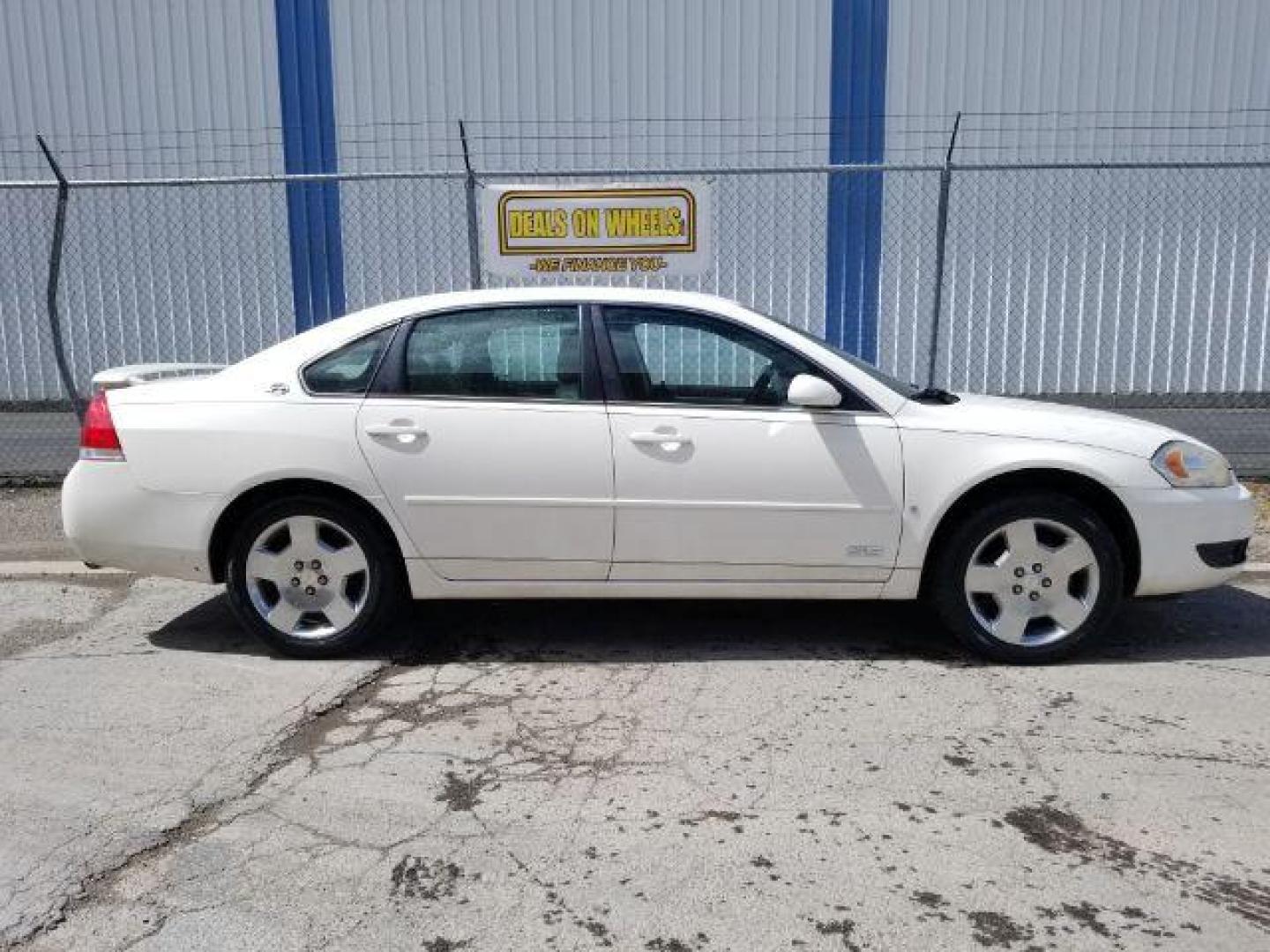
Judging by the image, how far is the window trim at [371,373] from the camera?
14.8 feet

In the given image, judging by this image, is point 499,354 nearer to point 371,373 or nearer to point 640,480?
point 371,373

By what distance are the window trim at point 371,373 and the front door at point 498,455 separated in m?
0.04

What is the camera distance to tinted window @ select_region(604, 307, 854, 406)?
14.7ft

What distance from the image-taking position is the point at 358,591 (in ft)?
15.1

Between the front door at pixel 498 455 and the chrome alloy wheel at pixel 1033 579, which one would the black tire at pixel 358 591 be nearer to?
the front door at pixel 498 455

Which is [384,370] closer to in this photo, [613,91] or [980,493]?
[980,493]

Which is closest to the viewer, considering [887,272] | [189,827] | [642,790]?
[189,827]

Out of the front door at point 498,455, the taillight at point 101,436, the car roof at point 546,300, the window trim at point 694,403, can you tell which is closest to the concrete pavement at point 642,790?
the front door at point 498,455

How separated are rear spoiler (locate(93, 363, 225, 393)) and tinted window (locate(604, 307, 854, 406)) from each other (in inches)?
74.1

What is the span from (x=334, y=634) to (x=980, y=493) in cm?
277

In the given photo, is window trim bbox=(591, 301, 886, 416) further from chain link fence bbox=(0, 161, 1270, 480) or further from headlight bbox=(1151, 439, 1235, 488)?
chain link fence bbox=(0, 161, 1270, 480)

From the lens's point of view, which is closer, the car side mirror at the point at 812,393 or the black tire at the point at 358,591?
the car side mirror at the point at 812,393

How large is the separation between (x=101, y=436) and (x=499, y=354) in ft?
5.68

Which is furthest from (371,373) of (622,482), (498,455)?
(622,482)
